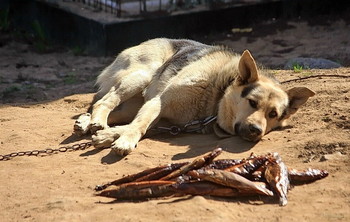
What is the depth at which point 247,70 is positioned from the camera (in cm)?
673

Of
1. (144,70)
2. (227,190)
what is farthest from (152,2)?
(227,190)

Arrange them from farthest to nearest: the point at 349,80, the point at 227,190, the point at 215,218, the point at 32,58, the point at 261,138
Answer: the point at 32,58, the point at 349,80, the point at 261,138, the point at 227,190, the point at 215,218

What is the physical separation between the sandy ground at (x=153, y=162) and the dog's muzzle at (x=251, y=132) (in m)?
0.06

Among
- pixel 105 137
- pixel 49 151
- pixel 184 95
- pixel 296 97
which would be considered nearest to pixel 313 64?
pixel 296 97

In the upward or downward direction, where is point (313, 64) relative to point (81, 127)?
upward

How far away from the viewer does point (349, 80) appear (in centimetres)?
754

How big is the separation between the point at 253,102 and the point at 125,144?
1.37m

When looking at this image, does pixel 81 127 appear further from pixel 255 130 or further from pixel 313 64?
pixel 313 64

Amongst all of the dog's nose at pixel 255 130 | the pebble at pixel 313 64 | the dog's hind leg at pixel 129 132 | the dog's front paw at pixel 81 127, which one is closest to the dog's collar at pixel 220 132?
the dog's nose at pixel 255 130

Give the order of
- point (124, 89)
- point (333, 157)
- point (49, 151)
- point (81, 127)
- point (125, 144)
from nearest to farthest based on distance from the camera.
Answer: point (333, 157), point (125, 144), point (49, 151), point (81, 127), point (124, 89)

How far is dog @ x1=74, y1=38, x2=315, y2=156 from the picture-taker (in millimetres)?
6473

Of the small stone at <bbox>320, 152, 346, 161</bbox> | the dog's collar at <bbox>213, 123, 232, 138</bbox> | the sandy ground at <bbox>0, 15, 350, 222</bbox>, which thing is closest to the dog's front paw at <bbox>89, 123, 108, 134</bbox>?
the sandy ground at <bbox>0, 15, 350, 222</bbox>

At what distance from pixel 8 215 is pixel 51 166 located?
3.53 ft

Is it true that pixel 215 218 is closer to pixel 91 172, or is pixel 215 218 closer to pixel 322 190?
pixel 322 190
